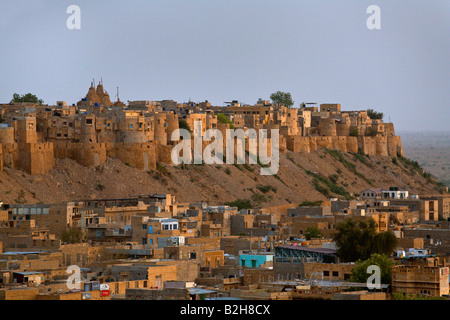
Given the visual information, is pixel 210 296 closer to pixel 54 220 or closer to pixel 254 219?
pixel 54 220

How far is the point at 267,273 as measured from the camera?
33.2 m

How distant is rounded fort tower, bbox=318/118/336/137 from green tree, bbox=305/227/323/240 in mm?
42621

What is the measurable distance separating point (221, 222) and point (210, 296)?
64.2 ft

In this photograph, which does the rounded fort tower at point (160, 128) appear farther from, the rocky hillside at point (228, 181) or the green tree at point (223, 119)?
the green tree at point (223, 119)

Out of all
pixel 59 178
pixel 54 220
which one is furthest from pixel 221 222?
pixel 59 178

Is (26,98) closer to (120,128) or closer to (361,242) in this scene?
(120,128)

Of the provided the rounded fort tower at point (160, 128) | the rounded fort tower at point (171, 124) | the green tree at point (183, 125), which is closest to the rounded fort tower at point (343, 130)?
the green tree at point (183, 125)

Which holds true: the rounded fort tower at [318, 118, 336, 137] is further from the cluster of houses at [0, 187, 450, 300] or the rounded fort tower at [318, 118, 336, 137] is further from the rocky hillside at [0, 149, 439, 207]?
the cluster of houses at [0, 187, 450, 300]

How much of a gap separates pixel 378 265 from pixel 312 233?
1291 cm

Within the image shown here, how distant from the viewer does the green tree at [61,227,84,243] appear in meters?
42.0

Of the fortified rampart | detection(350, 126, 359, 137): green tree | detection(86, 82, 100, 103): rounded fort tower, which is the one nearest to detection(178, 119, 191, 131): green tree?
detection(86, 82, 100, 103): rounded fort tower

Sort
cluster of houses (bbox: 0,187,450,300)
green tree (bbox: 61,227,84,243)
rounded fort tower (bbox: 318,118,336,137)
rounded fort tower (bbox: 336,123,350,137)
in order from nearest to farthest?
cluster of houses (bbox: 0,187,450,300) → green tree (bbox: 61,227,84,243) → rounded fort tower (bbox: 318,118,336,137) → rounded fort tower (bbox: 336,123,350,137)

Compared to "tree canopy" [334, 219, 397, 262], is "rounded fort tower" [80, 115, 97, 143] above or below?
above

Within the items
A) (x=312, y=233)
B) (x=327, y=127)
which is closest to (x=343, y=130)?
(x=327, y=127)
